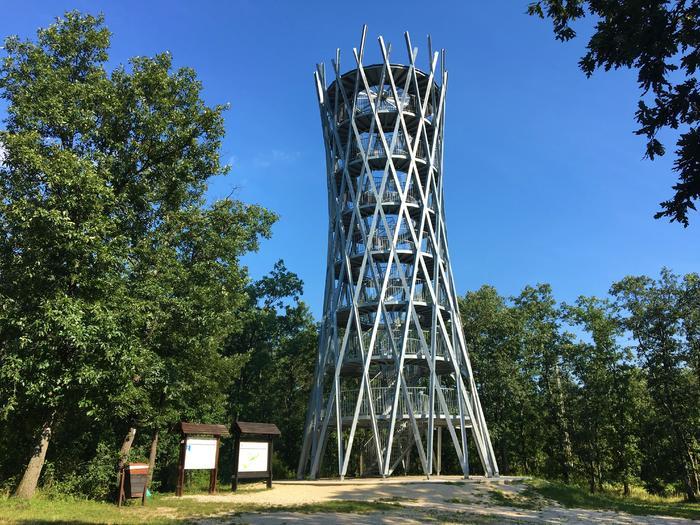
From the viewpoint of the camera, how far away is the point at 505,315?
3016cm

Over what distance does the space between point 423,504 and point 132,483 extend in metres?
7.35

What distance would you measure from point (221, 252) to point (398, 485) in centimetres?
966

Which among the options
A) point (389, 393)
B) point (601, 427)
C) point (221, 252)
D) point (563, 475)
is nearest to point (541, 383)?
point (601, 427)

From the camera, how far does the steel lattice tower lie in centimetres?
1930

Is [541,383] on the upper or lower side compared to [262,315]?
lower

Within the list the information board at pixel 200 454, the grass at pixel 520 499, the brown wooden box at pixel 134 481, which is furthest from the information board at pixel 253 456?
the grass at pixel 520 499

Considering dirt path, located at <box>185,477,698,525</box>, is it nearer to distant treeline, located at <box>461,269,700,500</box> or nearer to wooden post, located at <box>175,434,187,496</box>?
wooden post, located at <box>175,434,187,496</box>

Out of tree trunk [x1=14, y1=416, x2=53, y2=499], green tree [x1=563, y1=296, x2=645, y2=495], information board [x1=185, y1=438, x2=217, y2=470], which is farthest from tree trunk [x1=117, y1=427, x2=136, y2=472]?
green tree [x1=563, y1=296, x2=645, y2=495]

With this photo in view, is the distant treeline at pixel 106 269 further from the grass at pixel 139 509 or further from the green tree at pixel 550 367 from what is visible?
the green tree at pixel 550 367

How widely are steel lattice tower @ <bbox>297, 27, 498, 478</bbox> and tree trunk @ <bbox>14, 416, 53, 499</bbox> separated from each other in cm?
1013

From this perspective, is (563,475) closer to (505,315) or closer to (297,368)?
(505,315)

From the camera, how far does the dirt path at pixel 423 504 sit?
9.66m

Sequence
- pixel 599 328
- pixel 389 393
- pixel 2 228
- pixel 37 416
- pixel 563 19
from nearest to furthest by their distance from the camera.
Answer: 1. pixel 563 19
2. pixel 2 228
3. pixel 37 416
4. pixel 389 393
5. pixel 599 328

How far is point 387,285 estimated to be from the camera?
69.2ft
